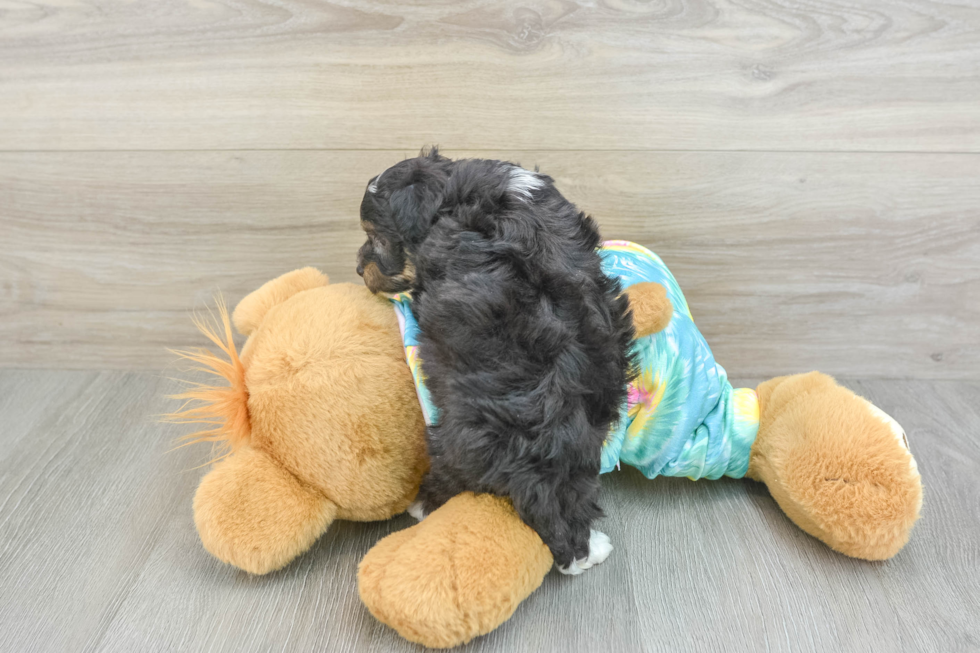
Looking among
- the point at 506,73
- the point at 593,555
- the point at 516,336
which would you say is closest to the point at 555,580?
the point at 593,555

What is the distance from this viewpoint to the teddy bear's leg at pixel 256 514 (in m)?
0.69

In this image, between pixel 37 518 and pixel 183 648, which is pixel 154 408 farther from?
pixel 183 648

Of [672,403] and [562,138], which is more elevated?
[562,138]

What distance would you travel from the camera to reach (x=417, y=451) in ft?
2.48

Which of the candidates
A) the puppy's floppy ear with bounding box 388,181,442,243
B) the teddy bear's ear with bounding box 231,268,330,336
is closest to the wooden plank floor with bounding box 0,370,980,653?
the teddy bear's ear with bounding box 231,268,330,336

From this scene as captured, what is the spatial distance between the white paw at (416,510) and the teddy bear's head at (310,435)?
0.04ft

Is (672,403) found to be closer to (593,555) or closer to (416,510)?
(593,555)

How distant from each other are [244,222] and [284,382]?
42 centimetres

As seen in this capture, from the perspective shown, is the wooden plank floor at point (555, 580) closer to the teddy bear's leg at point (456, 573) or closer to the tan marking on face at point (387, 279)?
the teddy bear's leg at point (456, 573)

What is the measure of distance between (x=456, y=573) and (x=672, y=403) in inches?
12.8

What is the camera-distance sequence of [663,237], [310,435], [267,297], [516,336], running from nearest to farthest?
1. [516,336]
2. [310,435]
3. [267,297]
4. [663,237]

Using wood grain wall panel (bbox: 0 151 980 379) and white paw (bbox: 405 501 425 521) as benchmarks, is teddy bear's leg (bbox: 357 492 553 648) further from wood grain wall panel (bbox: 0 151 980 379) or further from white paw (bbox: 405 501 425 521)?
wood grain wall panel (bbox: 0 151 980 379)

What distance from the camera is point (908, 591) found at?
724 mm

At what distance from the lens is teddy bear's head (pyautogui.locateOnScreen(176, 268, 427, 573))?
0.70 meters
